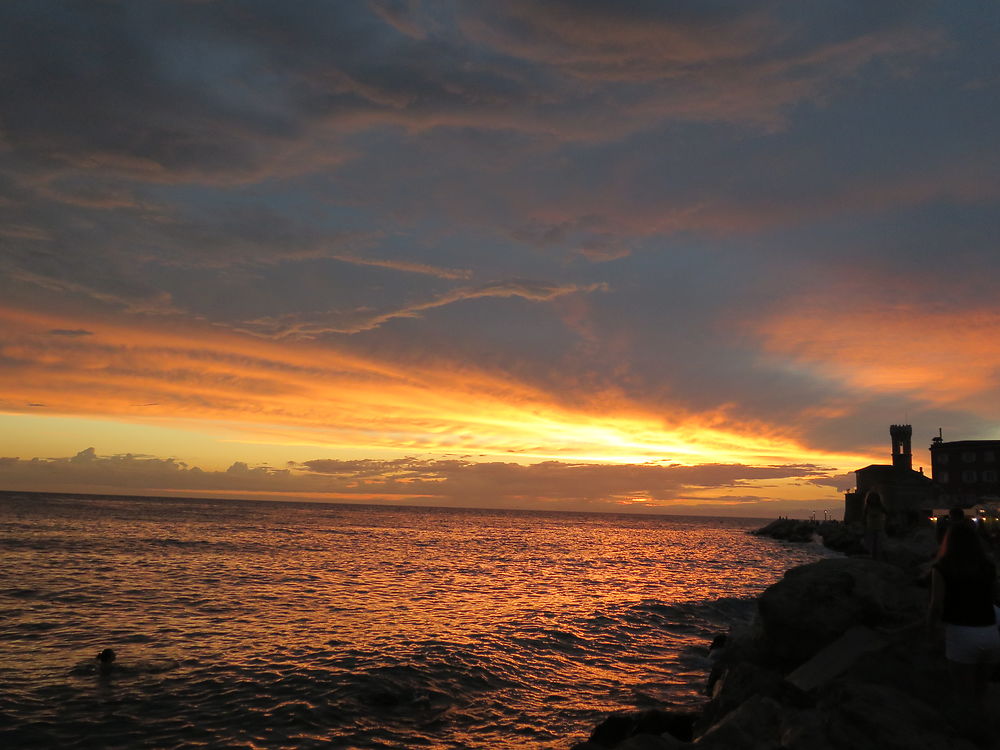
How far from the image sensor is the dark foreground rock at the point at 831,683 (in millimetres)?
7684

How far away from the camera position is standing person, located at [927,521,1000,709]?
26.6 ft

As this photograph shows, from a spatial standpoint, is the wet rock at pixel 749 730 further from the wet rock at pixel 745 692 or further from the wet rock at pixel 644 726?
the wet rock at pixel 644 726

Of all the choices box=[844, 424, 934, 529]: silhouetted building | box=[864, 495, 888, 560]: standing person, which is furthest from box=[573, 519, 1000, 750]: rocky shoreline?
box=[844, 424, 934, 529]: silhouetted building

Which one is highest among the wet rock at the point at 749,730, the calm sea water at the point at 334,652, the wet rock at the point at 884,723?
the wet rock at the point at 884,723

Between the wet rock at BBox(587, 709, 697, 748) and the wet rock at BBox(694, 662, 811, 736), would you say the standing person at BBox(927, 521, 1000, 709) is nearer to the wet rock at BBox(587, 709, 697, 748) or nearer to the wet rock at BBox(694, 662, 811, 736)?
the wet rock at BBox(694, 662, 811, 736)

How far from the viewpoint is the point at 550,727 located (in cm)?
1453

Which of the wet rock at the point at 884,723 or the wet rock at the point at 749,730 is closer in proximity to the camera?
the wet rock at the point at 884,723

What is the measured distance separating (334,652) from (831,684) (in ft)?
50.9

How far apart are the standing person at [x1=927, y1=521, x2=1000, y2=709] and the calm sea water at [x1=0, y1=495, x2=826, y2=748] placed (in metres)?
8.12

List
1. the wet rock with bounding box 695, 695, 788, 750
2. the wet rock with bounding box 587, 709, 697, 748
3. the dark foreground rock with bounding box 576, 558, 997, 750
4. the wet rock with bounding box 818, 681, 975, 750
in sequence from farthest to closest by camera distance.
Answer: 1. the wet rock with bounding box 587, 709, 697, 748
2. the wet rock with bounding box 695, 695, 788, 750
3. the dark foreground rock with bounding box 576, 558, 997, 750
4. the wet rock with bounding box 818, 681, 975, 750

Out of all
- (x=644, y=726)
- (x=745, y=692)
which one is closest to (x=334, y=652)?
(x=644, y=726)

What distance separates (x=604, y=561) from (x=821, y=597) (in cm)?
→ 5000

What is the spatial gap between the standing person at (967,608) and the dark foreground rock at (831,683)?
0.49m

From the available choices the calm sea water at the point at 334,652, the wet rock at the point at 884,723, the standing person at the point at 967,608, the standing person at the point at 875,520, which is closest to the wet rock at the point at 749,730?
the wet rock at the point at 884,723
